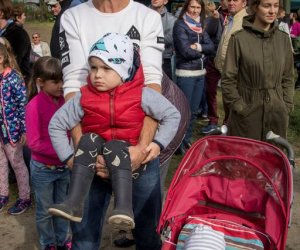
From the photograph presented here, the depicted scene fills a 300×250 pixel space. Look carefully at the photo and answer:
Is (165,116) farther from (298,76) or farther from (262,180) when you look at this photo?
(298,76)

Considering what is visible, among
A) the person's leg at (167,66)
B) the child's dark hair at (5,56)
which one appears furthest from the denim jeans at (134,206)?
the person's leg at (167,66)

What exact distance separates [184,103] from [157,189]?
92 centimetres

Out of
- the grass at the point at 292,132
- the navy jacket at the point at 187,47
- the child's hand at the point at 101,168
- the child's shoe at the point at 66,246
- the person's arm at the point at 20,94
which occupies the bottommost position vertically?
the grass at the point at 292,132

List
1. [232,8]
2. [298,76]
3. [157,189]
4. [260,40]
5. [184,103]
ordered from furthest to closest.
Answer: [298,76] → [232,8] → [260,40] → [184,103] → [157,189]

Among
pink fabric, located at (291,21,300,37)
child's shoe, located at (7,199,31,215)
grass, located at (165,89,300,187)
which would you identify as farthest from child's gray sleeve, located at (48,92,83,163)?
pink fabric, located at (291,21,300,37)

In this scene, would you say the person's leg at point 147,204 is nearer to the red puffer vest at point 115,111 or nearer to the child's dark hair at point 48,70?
the red puffer vest at point 115,111

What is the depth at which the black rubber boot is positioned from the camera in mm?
2365

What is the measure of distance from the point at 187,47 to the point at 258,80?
2032 mm

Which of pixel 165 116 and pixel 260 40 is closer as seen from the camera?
pixel 165 116

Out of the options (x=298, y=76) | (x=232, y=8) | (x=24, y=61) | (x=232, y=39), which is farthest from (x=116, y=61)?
(x=298, y=76)

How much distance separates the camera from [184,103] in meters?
3.46

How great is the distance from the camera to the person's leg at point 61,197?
3.48 meters

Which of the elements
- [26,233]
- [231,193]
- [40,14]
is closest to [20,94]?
[26,233]

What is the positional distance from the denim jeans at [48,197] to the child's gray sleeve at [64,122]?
96 centimetres
